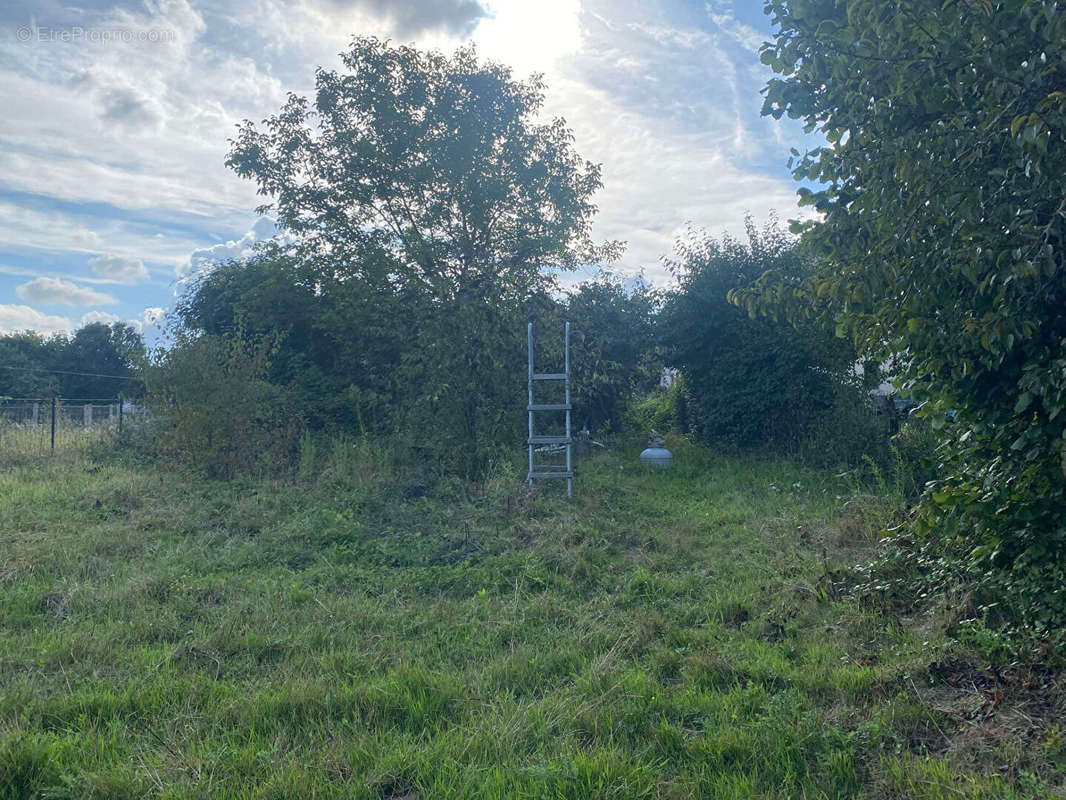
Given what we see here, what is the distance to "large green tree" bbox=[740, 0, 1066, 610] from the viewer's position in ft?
9.51

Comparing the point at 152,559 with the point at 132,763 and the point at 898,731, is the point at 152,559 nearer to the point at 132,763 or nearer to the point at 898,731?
the point at 132,763

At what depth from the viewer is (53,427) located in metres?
12.9

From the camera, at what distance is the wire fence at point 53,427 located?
12.6 metres

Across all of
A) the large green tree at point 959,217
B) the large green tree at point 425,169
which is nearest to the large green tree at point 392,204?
the large green tree at point 425,169

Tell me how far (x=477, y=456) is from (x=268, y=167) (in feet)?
32.3

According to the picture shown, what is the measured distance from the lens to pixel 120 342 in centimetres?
1116

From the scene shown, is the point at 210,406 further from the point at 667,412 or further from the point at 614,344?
the point at 667,412

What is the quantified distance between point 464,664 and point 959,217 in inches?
125

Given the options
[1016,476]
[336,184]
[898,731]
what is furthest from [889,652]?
[336,184]

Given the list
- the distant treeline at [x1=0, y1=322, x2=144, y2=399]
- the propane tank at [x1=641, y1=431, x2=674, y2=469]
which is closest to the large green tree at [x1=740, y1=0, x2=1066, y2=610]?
the propane tank at [x1=641, y1=431, x2=674, y2=469]

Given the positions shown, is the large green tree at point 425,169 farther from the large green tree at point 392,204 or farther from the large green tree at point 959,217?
the large green tree at point 959,217

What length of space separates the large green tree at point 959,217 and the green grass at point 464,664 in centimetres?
104

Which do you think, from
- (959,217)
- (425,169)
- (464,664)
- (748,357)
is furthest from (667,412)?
(959,217)

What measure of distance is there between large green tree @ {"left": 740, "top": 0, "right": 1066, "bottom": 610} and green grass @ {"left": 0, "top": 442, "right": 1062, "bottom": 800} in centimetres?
104
